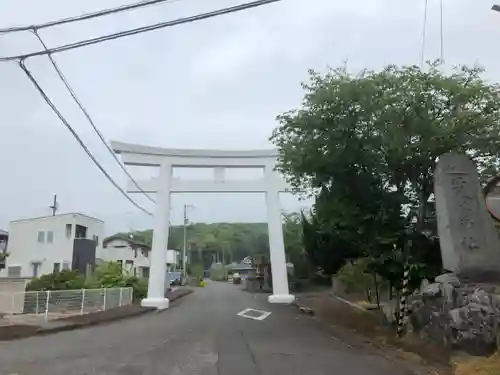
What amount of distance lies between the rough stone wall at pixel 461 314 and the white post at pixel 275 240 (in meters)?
15.9

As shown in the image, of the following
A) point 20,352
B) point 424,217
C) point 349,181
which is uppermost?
point 349,181

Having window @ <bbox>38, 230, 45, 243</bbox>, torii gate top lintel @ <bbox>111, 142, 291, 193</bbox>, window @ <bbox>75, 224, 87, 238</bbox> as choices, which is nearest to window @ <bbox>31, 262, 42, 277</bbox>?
window @ <bbox>38, 230, 45, 243</bbox>

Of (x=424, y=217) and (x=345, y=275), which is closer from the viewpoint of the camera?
(x=424, y=217)

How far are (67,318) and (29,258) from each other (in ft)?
62.3

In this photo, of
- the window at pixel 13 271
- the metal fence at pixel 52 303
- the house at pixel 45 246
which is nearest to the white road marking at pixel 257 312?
the metal fence at pixel 52 303

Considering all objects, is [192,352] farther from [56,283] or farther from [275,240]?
[275,240]

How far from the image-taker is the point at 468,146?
12.0 metres

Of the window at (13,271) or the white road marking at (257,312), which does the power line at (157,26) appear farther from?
the window at (13,271)

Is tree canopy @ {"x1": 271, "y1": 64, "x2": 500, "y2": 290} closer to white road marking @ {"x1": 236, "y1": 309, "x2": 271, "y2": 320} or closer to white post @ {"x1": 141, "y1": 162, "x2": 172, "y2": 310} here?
white road marking @ {"x1": 236, "y1": 309, "x2": 271, "y2": 320}

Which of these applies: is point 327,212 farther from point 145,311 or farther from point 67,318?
point 145,311

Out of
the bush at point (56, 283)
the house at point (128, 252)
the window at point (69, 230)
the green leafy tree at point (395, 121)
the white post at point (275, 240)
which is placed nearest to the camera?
the green leafy tree at point (395, 121)

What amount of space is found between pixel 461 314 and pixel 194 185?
60.7 feet

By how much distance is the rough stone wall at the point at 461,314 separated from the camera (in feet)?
28.1

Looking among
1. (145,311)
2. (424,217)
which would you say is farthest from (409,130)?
(145,311)
